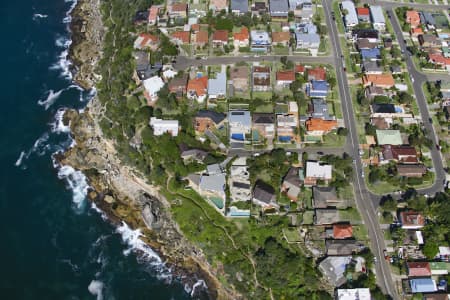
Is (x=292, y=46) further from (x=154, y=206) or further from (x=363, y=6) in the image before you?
(x=154, y=206)

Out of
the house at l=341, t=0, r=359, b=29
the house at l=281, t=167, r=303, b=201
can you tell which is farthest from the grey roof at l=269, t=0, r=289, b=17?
the house at l=281, t=167, r=303, b=201

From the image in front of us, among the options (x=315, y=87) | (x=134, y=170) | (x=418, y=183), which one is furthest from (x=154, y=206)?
(x=418, y=183)

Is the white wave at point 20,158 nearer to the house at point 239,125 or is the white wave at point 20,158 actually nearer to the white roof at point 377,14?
the house at point 239,125

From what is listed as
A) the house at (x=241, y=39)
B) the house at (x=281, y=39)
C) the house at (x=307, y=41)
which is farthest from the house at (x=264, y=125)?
the house at (x=281, y=39)

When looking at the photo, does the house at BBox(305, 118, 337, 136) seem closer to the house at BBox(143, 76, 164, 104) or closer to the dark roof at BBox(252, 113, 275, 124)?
the dark roof at BBox(252, 113, 275, 124)

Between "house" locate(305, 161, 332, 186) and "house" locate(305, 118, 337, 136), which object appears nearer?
"house" locate(305, 161, 332, 186)

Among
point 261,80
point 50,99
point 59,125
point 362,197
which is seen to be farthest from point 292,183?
point 50,99
